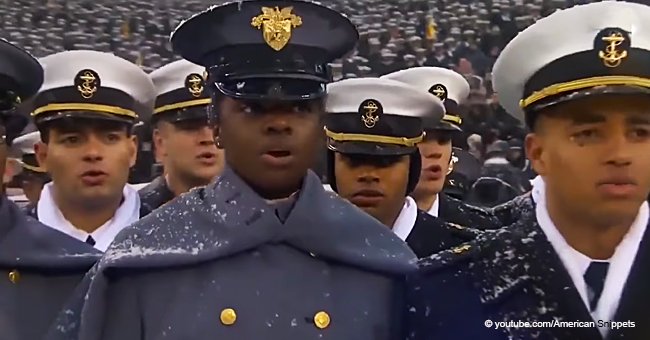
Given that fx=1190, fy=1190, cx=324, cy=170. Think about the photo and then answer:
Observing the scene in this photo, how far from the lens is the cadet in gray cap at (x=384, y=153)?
412 centimetres

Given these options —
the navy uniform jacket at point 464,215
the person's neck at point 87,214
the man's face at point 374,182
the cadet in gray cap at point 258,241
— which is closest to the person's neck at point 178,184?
the person's neck at point 87,214

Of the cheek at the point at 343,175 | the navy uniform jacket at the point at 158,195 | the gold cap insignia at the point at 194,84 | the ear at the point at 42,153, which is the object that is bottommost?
the navy uniform jacket at the point at 158,195

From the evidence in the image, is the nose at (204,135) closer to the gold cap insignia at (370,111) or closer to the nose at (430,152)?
the gold cap insignia at (370,111)

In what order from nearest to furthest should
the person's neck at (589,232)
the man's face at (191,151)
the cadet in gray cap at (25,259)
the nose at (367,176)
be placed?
the person's neck at (589,232)
the cadet in gray cap at (25,259)
the nose at (367,176)
the man's face at (191,151)

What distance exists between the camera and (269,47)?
282 cm

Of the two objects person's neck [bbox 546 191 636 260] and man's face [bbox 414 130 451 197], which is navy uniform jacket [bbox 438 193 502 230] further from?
person's neck [bbox 546 191 636 260]

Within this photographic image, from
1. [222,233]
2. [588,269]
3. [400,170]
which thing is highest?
[588,269]

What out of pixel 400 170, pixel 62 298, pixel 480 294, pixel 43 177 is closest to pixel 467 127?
pixel 43 177

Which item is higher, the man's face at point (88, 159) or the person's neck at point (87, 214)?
the man's face at point (88, 159)

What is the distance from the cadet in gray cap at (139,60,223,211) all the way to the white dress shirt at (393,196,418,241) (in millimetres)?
840

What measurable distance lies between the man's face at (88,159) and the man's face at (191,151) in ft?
2.12

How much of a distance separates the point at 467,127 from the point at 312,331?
9.34 metres

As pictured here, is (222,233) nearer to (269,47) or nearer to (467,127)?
(269,47)

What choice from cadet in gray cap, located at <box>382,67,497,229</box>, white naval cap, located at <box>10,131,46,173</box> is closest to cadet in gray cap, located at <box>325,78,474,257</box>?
cadet in gray cap, located at <box>382,67,497,229</box>
